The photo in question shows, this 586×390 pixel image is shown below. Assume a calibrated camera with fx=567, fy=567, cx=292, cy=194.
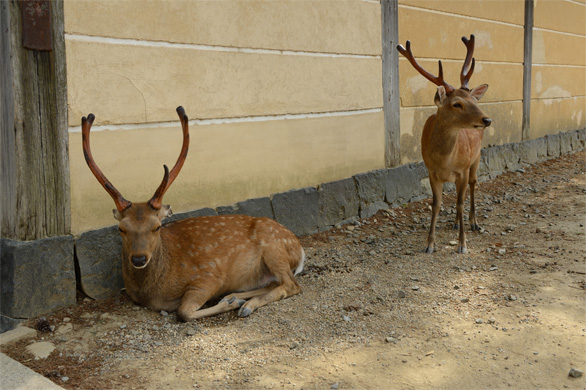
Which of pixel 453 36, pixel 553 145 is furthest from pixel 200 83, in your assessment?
pixel 553 145

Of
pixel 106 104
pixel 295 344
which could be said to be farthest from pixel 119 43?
pixel 295 344

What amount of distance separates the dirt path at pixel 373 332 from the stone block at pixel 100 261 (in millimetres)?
97

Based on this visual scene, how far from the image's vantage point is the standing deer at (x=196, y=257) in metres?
3.33

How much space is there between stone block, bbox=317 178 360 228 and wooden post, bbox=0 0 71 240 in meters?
2.47

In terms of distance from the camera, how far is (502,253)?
4570mm

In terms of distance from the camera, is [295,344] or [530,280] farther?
[530,280]

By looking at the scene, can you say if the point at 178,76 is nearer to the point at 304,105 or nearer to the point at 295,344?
the point at 304,105

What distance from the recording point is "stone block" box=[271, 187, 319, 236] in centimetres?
487

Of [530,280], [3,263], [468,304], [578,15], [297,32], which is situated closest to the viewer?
[3,263]

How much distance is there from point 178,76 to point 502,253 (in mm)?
2882

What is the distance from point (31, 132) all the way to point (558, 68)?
8887 mm

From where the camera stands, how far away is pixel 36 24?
3230 mm

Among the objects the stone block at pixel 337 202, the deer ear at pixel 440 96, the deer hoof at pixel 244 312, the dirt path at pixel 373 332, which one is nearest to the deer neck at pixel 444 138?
the deer ear at pixel 440 96

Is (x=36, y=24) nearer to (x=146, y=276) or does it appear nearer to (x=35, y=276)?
(x=35, y=276)
